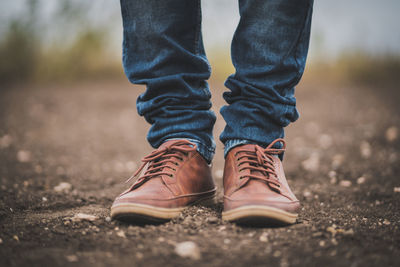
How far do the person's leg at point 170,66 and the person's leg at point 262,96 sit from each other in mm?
119

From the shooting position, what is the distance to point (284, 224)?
→ 1.07 metres

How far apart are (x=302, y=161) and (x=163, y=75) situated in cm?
145

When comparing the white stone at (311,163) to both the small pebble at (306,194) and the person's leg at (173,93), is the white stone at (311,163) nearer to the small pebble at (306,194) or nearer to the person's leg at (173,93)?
the small pebble at (306,194)

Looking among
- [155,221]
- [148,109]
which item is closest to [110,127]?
[148,109]

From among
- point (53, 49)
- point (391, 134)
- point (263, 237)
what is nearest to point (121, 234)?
point (263, 237)

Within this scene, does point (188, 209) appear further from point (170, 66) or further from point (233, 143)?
point (170, 66)

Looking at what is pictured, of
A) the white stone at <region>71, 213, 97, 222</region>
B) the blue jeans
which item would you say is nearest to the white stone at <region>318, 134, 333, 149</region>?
the blue jeans

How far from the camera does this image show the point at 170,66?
127cm

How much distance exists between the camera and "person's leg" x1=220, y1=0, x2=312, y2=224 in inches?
44.6

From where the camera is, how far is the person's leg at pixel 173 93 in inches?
47.4

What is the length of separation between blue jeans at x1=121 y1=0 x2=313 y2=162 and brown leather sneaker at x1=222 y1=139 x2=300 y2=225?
62mm

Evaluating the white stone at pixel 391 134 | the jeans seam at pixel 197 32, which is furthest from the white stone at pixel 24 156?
the white stone at pixel 391 134

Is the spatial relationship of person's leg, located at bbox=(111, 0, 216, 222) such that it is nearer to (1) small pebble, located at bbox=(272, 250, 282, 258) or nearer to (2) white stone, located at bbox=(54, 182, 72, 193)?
(1) small pebble, located at bbox=(272, 250, 282, 258)

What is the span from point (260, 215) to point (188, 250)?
255mm
